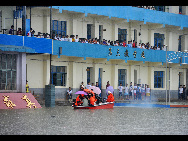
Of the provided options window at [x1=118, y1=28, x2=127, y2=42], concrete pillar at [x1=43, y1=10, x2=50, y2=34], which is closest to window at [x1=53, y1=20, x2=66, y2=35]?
concrete pillar at [x1=43, y1=10, x2=50, y2=34]

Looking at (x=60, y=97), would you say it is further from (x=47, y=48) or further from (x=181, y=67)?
(x=181, y=67)

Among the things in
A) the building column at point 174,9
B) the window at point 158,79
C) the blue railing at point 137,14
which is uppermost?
the building column at point 174,9

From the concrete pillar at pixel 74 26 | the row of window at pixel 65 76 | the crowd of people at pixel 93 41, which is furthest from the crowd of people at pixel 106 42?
the row of window at pixel 65 76

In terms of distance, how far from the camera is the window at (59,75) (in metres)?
41.7

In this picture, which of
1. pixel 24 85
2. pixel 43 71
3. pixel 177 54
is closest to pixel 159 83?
pixel 177 54

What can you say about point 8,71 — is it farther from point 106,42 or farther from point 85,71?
point 106,42

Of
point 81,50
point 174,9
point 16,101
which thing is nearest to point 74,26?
point 81,50

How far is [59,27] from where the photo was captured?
42156 mm

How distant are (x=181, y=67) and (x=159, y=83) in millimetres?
4373

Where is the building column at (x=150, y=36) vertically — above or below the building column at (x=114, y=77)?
above

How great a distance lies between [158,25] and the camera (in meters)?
50.8

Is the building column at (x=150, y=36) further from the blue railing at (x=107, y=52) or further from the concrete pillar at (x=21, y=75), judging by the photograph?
the concrete pillar at (x=21, y=75)

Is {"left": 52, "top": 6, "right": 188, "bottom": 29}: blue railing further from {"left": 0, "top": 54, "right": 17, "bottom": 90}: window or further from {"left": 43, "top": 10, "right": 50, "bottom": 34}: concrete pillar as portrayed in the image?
{"left": 0, "top": 54, "right": 17, "bottom": 90}: window

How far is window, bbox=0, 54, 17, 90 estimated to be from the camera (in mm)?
34031
